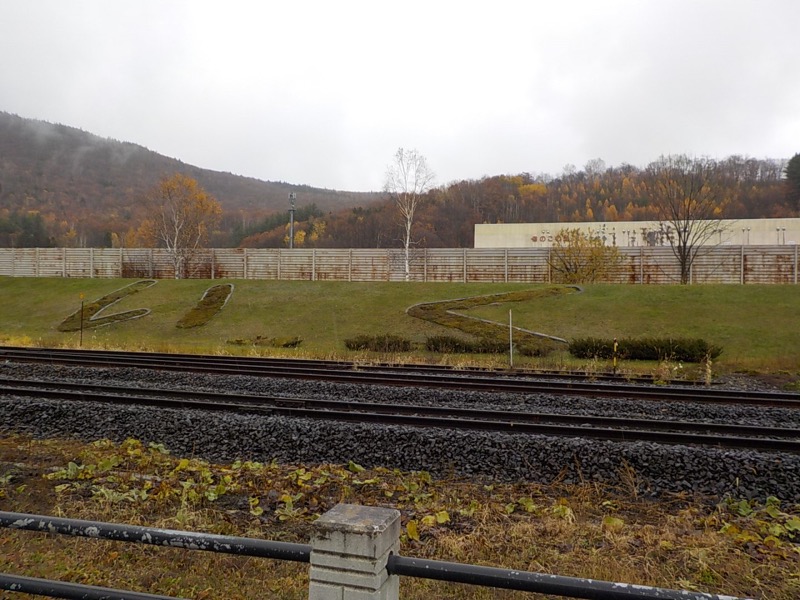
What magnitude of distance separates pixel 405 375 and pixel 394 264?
27.7 m

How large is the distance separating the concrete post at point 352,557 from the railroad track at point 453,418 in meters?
7.43

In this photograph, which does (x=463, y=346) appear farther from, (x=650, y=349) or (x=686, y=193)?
(x=686, y=193)

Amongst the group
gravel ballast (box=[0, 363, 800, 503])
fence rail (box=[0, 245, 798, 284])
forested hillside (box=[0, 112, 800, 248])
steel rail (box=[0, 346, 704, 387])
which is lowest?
steel rail (box=[0, 346, 704, 387])

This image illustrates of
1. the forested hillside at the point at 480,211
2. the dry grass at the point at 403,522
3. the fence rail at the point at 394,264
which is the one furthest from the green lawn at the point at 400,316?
the forested hillside at the point at 480,211

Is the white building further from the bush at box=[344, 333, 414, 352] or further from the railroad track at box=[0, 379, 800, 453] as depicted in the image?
the railroad track at box=[0, 379, 800, 453]

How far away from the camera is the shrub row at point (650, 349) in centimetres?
2131

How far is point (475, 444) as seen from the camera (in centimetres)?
905

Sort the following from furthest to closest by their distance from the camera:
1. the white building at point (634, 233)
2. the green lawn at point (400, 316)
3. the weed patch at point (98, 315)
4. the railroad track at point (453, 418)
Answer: the white building at point (634, 233)
the weed patch at point (98, 315)
the green lawn at point (400, 316)
the railroad track at point (453, 418)

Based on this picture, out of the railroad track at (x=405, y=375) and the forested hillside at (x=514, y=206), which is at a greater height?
the forested hillside at (x=514, y=206)

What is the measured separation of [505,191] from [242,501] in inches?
4025

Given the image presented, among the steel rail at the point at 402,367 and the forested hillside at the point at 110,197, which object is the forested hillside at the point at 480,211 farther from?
the steel rail at the point at 402,367

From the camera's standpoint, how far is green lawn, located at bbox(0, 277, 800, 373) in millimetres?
25141

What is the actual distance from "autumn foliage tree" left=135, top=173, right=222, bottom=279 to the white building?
86.6ft

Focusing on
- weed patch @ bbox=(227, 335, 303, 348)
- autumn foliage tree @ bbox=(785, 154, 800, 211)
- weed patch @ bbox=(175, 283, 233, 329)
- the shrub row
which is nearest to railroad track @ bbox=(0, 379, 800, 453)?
the shrub row
